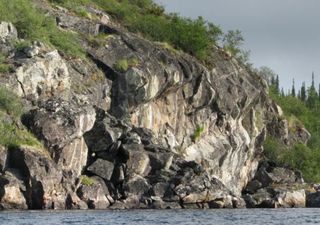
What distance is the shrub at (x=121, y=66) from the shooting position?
90.0 m

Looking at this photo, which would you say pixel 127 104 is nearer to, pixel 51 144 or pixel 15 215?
pixel 51 144

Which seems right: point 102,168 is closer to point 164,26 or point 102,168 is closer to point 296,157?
point 164,26

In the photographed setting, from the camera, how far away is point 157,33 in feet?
360

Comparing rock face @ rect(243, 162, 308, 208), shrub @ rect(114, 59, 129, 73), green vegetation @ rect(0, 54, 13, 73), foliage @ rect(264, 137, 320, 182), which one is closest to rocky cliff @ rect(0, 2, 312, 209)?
shrub @ rect(114, 59, 129, 73)

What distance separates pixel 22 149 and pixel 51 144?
496 centimetres

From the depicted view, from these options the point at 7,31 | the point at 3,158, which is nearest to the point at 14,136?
the point at 3,158

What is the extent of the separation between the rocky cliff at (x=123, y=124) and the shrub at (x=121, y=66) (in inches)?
8.5

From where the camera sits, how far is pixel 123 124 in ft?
268

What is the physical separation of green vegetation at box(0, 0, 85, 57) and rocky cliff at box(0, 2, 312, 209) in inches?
77.8

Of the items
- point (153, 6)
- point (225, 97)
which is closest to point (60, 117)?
point (225, 97)

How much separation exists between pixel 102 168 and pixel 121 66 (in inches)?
735

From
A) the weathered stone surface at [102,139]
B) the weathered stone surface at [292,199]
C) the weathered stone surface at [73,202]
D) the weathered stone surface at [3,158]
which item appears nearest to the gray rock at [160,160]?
the weathered stone surface at [102,139]

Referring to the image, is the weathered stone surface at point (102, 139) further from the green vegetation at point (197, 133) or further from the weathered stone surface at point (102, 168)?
the green vegetation at point (197, 133)

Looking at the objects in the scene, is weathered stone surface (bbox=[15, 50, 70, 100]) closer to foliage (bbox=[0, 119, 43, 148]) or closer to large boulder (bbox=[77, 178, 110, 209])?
foliage (bbox=[0, 119, 43, 148])
